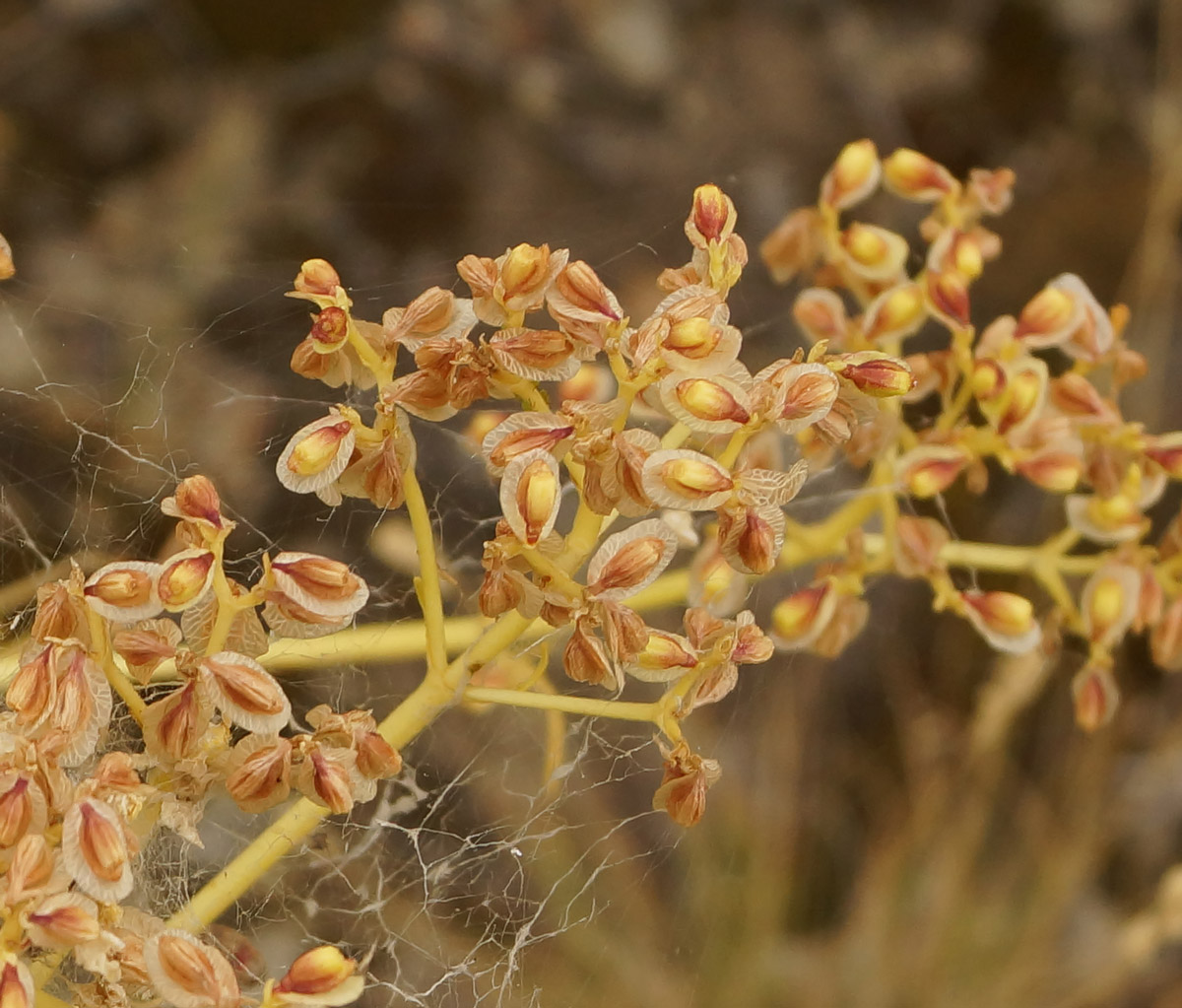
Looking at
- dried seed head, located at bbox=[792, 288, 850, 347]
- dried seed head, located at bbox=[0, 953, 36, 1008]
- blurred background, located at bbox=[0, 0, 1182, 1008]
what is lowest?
blurred background, located at bbox=[0, 0, 1182, 1008]

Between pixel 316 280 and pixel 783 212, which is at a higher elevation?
pixel 316 280

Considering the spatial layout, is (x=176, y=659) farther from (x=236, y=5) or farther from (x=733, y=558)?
(x=236, y=5)

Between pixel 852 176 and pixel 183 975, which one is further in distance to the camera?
pixel 852 176

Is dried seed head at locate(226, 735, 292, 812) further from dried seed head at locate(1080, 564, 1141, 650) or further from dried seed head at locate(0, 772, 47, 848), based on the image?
dried seed head at locate(1080, 564, 1141, 650)

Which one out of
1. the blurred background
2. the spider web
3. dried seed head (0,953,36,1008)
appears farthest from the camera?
the blurred background

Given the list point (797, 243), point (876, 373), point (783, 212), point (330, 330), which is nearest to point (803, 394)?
point (876, 373)

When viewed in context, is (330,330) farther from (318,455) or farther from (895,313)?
(895,313)

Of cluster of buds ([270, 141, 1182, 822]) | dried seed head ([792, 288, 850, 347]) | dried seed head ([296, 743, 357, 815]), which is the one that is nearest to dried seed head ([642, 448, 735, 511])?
cluster of buds ([270, 141, 1182, 822])
